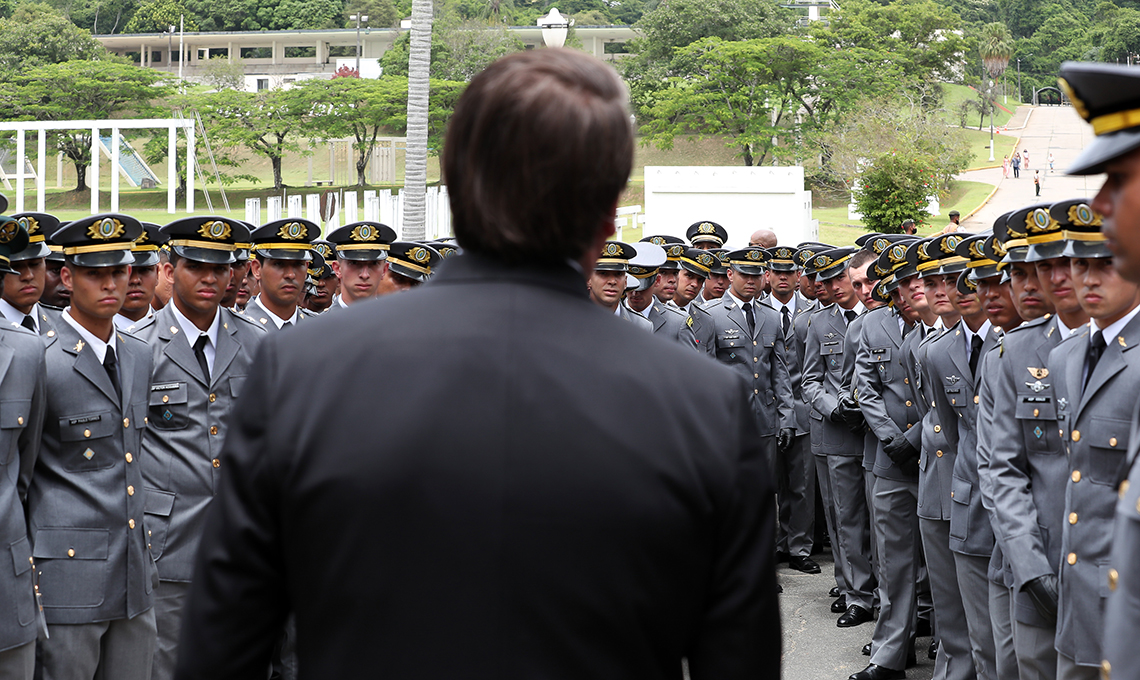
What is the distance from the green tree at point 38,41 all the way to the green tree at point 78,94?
4.23 metres

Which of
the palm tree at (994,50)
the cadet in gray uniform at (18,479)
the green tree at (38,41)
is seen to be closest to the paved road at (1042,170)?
the palm tree at (994,50)

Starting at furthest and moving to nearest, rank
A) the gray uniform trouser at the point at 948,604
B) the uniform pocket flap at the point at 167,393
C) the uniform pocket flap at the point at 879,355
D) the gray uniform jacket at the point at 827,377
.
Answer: the gray uniform jacket at the point at 827,377, the uniform pocket flap at the point at 879,355, the gray uniform trouser at the point at 948,604, the uniform pocket flap at the point at 167,393

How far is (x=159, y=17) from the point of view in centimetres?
7731

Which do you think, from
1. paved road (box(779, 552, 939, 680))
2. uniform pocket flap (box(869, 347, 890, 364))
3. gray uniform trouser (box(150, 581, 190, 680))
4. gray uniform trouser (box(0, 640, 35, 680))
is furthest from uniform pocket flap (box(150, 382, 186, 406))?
uniform pocket flap (box(869, 347, 890, 364))

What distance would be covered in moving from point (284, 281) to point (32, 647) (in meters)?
3.03

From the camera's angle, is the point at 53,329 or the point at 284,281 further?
the point at 284,281

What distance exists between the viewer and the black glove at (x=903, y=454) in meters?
6.99

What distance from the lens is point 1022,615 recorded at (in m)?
4.73

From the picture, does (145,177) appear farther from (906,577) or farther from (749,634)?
(749,634)

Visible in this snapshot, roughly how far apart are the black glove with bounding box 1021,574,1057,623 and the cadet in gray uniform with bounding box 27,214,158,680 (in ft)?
12.1

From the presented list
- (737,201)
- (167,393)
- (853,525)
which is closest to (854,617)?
(853,525)

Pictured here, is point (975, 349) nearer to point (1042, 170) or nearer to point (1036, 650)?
point (1036, 650)

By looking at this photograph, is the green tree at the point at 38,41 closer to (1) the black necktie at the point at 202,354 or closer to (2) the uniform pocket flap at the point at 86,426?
(1) the black necktie at the point at 202,354

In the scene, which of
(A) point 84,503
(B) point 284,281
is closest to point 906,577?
(B) point 284,281
